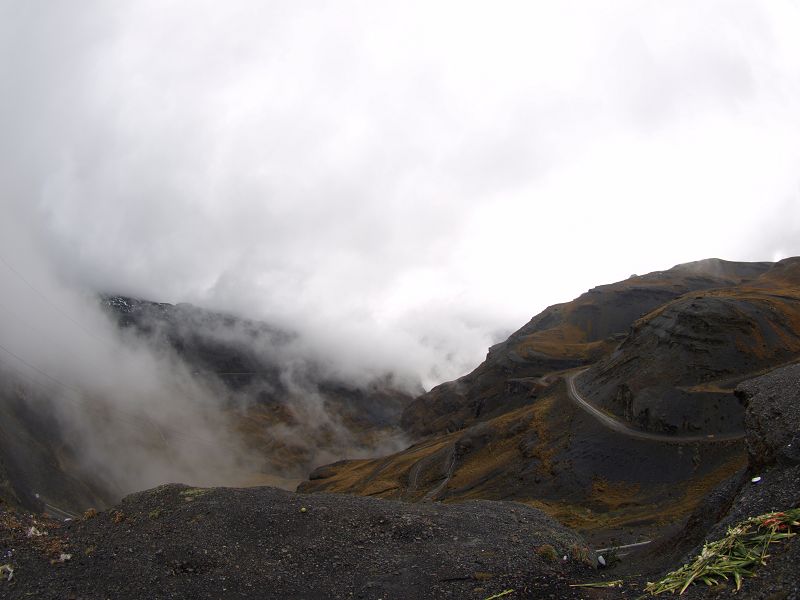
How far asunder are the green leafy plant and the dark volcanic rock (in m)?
3.23

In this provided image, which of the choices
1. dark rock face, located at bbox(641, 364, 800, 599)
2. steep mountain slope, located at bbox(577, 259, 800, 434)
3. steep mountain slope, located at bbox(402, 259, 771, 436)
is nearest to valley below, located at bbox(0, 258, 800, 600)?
dark rock face, located at bbox(641, 364, 800, 599)

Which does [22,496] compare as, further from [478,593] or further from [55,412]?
[55,412]

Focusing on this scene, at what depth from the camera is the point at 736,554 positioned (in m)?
9.80

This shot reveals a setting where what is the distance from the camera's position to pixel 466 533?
16.7 meters

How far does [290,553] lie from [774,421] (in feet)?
48.3

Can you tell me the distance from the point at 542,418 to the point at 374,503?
1732 inches

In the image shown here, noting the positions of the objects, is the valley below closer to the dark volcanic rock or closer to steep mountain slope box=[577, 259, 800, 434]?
the dark volcanic rock

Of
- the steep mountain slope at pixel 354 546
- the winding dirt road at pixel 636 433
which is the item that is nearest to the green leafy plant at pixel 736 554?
the steep mountain slope at pixel 354 546

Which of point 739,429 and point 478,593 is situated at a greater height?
point 478,593

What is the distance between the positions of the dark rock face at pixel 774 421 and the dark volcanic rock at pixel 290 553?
6.10 meters

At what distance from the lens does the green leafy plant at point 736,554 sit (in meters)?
9.29

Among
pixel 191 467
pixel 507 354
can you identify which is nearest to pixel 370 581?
pixel 507 354

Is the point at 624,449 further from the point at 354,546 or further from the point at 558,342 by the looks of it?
the point at 558,342

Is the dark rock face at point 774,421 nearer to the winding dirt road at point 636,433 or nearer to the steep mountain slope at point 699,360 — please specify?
the winding dirt road at point 636,433
